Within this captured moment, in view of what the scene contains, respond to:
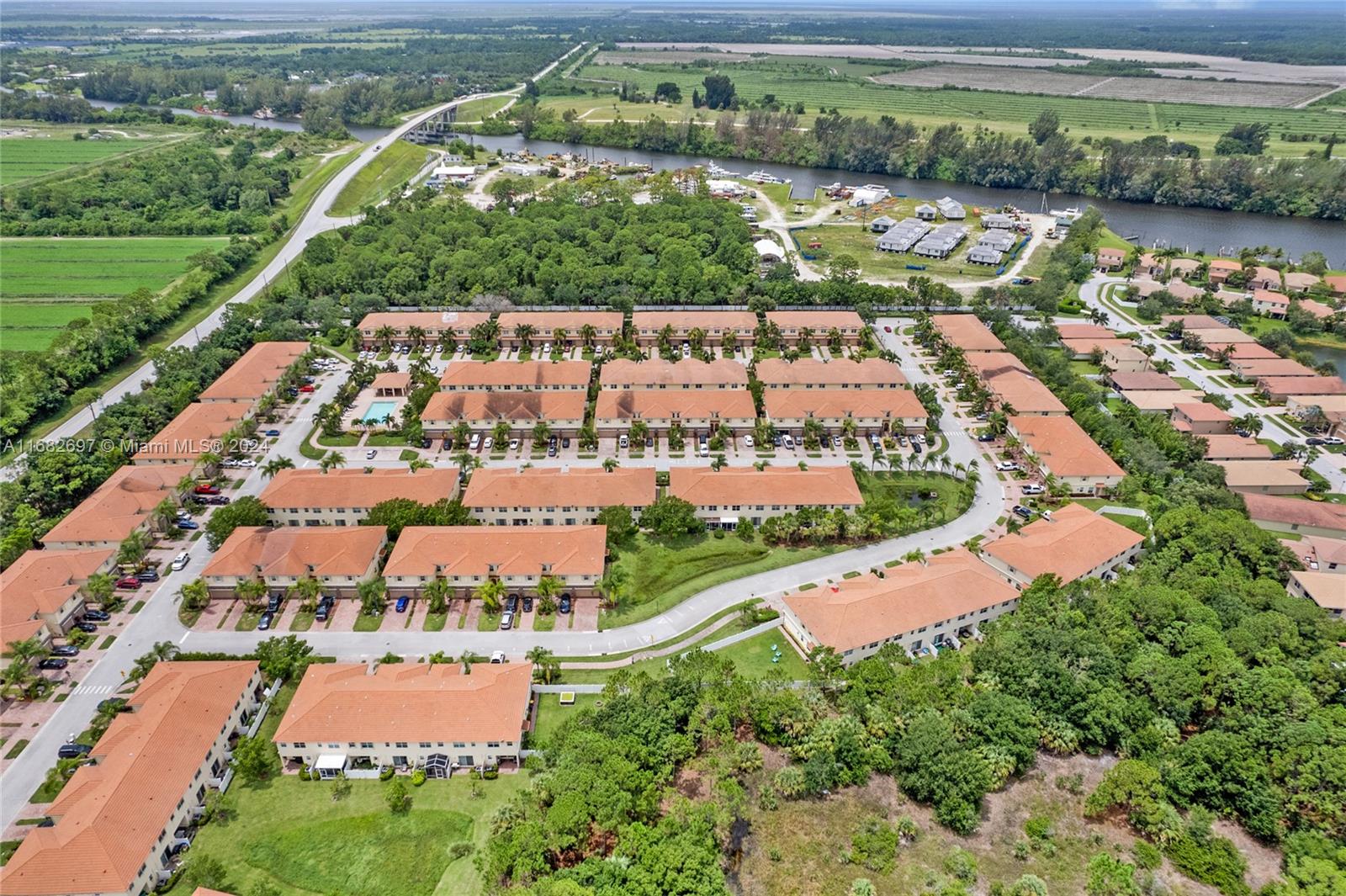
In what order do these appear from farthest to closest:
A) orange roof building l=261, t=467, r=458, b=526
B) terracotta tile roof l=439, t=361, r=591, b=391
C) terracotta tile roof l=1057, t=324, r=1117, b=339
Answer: terracotta tile roof l=1057, t=324, r=1117, b=339 → terracotta tile roof l=439, t=361, r=591, b=391 → orange roof building l=261, t=467, r=458, b=526

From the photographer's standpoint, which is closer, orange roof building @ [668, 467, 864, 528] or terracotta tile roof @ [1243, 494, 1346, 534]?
terracotta tile roof @ [1243, 494, 1346, 534]

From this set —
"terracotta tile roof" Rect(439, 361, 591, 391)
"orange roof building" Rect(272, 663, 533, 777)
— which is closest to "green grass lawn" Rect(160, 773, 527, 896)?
"orange roof building" Rect(272, 663, 533, 777)

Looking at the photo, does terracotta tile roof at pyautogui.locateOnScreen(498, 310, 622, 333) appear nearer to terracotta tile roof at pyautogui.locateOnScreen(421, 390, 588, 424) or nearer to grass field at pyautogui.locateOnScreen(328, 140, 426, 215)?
terracotta tile roof at pyautogui.locateOnScreen(421, 390, 588, 424)

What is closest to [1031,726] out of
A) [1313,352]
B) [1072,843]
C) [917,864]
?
[1072,843]

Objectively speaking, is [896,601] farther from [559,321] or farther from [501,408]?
[559,321]

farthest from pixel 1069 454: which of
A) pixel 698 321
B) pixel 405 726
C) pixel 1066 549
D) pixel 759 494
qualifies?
pixel 405 726

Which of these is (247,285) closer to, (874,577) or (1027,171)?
(874,577)

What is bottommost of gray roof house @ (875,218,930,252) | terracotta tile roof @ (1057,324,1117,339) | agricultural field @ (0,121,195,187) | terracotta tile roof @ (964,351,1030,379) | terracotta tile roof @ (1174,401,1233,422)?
terracotta tile roof @ (1174,401,1233,422)
